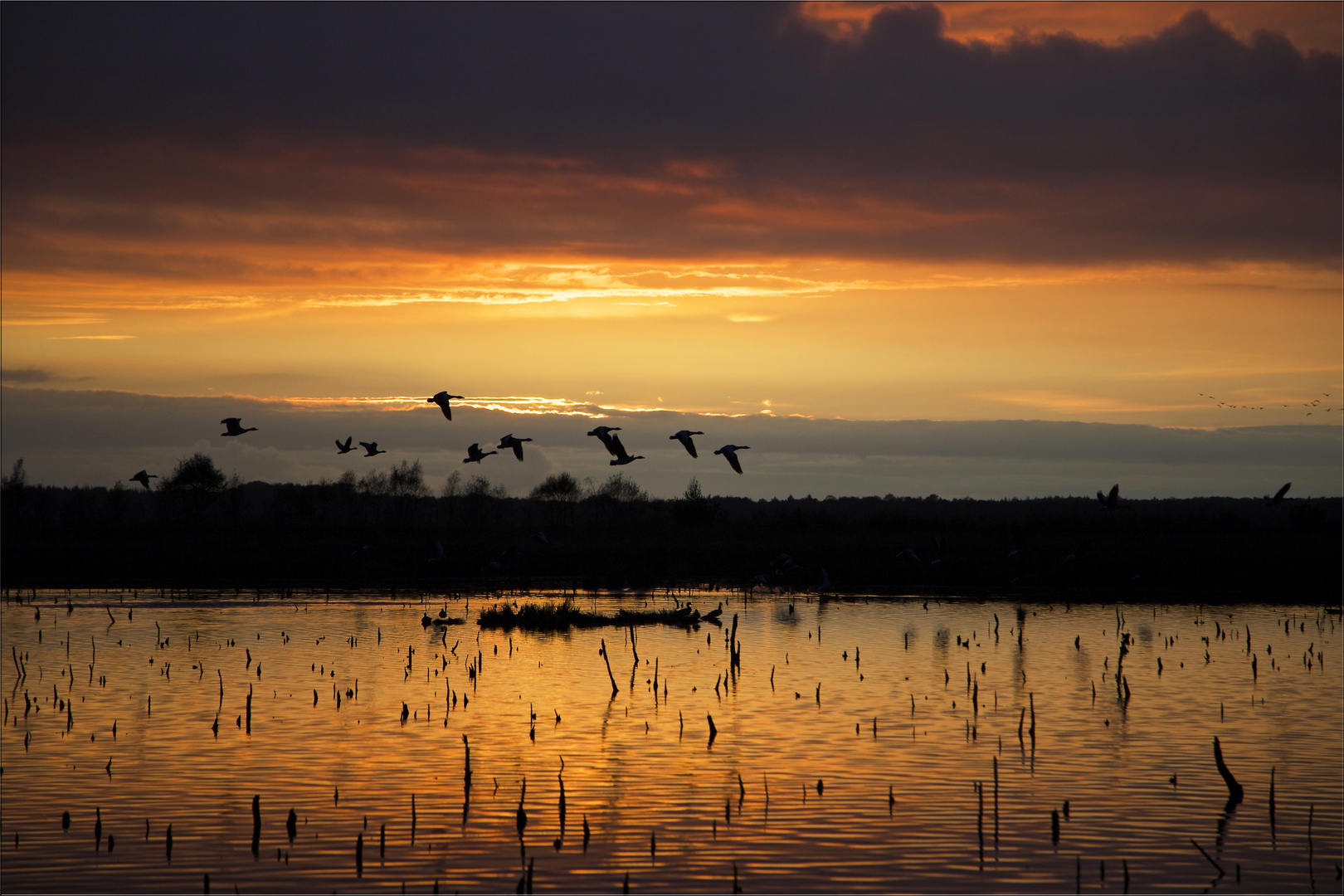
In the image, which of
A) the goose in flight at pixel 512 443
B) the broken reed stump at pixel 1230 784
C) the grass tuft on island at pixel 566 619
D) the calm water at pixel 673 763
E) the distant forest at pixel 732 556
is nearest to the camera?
the calm water at pixel 673 763

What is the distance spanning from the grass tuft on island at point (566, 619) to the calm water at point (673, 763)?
2.47 meters

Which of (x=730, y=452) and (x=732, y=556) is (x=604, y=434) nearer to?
(x=730, y=452)

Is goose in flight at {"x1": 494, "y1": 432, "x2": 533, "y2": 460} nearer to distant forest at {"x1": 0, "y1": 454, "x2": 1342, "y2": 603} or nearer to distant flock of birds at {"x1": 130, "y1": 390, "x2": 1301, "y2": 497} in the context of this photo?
distant flock of birds at {"x1": 130, "y1": 390, "x2": 1301, "y2": 497}

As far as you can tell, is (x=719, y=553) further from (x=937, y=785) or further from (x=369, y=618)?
(x=937, y=785)

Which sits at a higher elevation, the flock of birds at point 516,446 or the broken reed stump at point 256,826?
the flock of birds at point 516,446

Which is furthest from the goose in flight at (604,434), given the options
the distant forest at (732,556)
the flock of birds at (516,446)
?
the distant forest at (732,556)

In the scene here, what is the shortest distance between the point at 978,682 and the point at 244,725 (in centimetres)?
1541

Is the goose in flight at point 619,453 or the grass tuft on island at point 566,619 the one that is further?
the grass tuft on island at point 566,619

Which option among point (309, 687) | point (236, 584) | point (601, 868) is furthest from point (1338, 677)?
point (236, 584)

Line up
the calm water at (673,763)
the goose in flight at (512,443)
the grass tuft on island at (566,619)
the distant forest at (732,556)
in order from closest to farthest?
the calm water at (673,763), the goose in flight at (512,443), the grass tuft on island at (566,619), the distant forest at (732,556)

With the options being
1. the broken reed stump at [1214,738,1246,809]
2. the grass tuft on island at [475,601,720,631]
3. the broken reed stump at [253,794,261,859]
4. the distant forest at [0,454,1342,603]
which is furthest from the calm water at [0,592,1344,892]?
the distant forest at [0,454,1342,603]

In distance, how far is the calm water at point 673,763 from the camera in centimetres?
1401

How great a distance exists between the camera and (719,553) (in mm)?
59906

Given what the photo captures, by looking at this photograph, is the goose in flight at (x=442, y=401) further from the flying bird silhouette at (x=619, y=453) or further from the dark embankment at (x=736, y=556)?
the dark embankment at (x=736, y=556)
